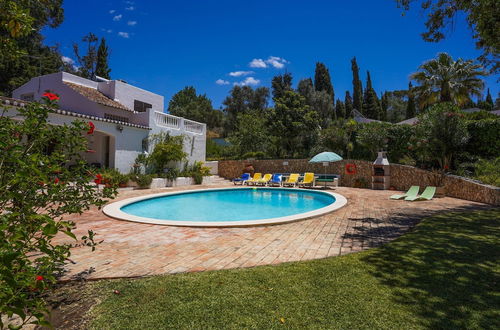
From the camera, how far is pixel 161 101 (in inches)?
1060

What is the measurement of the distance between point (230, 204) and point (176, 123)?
35.4 feet

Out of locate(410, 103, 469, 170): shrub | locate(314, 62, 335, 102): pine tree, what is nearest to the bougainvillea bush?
locate(410, 103, 469, 170): shrub

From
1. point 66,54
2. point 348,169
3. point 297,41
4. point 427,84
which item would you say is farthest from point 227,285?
point 66,54

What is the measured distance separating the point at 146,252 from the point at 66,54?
4913cm

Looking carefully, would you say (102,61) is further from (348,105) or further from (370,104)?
(370,104)

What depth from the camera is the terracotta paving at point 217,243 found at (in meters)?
4.68

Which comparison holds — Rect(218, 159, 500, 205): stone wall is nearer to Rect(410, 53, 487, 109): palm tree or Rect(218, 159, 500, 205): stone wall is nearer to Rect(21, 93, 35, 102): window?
Rect(410, 53, 487, 109): palm tree

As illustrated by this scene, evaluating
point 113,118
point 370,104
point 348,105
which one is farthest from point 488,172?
point 348,105

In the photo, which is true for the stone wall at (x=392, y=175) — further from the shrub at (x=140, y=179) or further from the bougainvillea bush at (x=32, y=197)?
the bougainvillea bush at (x=32, y=197)

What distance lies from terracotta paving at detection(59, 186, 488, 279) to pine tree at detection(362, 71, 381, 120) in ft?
141

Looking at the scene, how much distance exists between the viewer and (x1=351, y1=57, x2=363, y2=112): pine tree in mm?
51713

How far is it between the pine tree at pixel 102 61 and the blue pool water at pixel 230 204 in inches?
1202

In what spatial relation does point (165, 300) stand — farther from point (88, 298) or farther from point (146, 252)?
point (146, 252)

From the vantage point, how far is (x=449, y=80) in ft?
77.6
